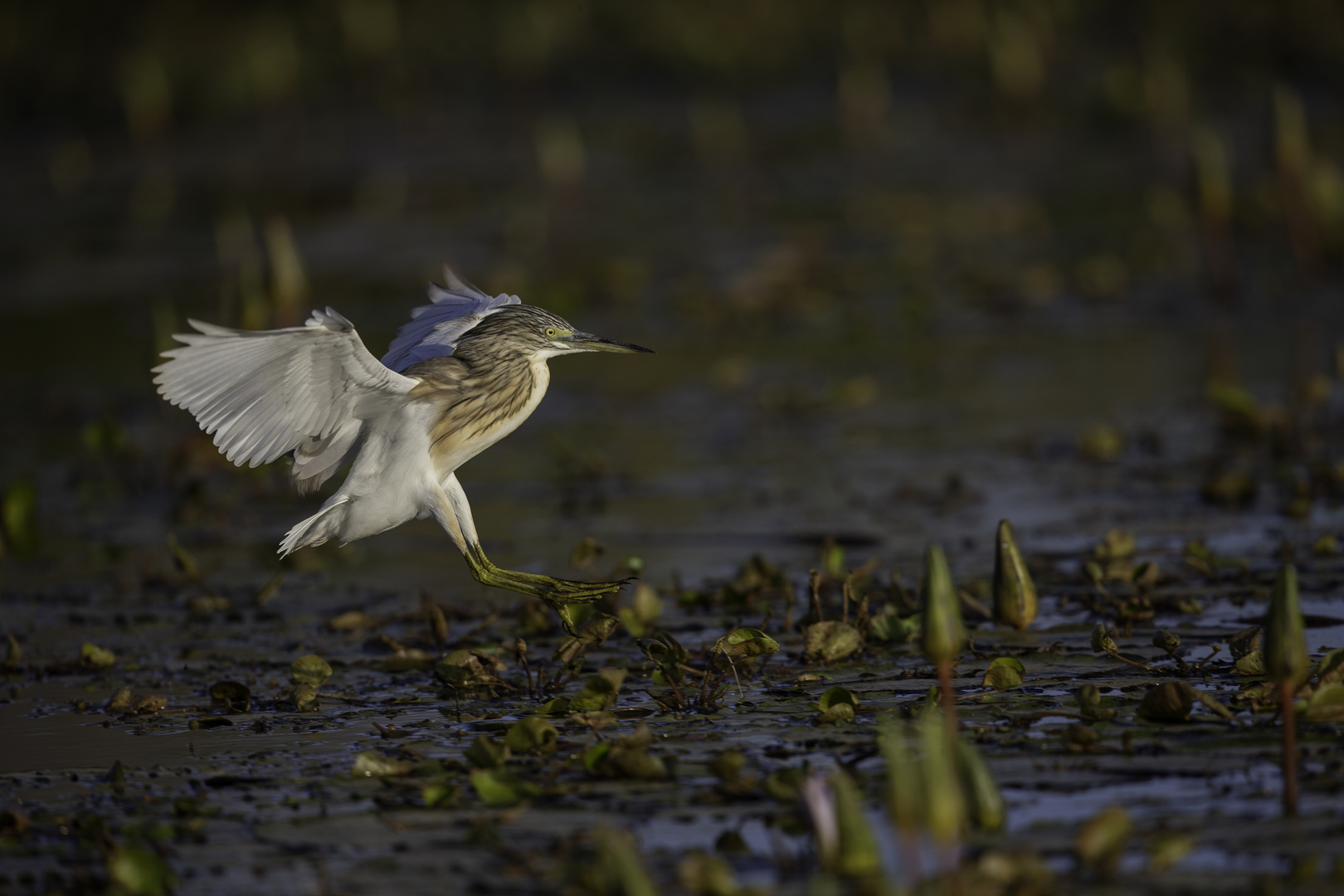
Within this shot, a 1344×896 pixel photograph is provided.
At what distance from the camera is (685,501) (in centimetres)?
766

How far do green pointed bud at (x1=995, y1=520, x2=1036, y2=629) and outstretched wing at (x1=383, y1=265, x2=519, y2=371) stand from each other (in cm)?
193

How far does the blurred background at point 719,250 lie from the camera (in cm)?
759

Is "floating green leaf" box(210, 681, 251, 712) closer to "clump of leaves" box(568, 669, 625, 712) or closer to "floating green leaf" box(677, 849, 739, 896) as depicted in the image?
"clump of leaves" box(568, 669, 625, 712)

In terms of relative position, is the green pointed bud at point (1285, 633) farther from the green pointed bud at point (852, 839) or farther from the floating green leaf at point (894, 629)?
Answer: the floating green leaf at point (894, 629)

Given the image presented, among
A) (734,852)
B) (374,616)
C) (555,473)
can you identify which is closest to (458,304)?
(374,616)

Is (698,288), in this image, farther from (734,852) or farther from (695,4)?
(695,4)

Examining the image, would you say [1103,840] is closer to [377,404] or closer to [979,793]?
[979,793]

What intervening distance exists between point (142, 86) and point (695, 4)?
7.08 m

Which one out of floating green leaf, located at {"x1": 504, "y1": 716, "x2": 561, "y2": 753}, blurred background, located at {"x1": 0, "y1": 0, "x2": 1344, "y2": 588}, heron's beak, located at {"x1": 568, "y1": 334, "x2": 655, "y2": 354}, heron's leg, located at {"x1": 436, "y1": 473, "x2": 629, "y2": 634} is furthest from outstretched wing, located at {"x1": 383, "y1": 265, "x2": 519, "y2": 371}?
floating green leaf, located at {"x1": 504, "y1": 716, "x2": 561, "y2": 753}

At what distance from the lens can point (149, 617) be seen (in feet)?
20.7

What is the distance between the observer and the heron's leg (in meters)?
5.44

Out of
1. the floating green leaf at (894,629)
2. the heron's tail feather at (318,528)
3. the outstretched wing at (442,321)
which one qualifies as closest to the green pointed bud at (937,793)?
the floating green leaf at (894,629)

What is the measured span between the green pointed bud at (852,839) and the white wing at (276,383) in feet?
7.02

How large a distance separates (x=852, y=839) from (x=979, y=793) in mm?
396
